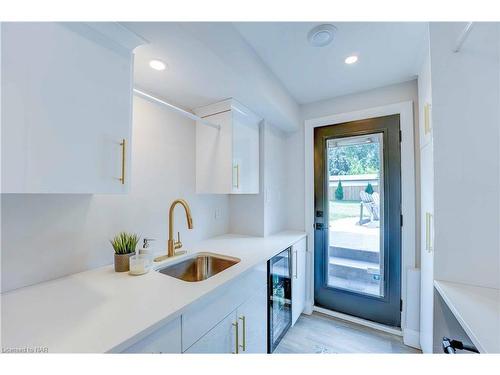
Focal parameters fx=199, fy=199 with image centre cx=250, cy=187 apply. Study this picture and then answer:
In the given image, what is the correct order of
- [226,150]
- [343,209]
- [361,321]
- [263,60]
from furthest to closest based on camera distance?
[343,209], [361,321], [226,150], [263,60]

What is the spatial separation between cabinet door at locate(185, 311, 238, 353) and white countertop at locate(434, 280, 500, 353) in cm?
99

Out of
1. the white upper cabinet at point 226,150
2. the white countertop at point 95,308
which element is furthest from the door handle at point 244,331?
the white upper cabinet at point 226,150

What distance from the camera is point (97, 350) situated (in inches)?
22.2

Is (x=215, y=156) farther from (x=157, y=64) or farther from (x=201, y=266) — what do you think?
(x=201, y=266)

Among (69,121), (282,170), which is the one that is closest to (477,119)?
Result: (282,170)

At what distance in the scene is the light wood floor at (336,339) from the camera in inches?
65.0

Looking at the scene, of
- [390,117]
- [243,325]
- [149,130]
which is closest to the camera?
[243,325]

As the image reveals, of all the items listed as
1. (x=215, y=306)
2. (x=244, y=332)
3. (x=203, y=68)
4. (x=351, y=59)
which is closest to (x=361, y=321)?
(x=244, y=332)

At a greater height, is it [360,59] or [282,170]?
[360,59]

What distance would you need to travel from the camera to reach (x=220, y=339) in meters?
1.01

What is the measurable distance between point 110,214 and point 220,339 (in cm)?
98
